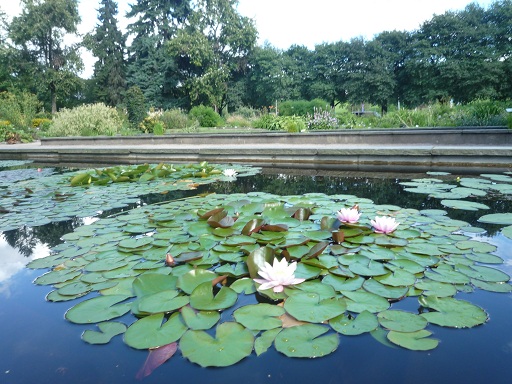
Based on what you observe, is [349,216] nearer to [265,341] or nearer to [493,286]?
[493,286]

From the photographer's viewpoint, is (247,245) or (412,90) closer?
(247,245)

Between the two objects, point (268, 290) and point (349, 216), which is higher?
point (349, 216)

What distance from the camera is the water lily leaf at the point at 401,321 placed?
1142mm

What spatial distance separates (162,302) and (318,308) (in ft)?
1.90

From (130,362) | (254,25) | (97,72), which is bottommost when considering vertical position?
(130,362)

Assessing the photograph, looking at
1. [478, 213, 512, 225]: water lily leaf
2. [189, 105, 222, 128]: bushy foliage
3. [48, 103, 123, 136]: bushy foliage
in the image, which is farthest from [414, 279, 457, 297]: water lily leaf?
[189, 105, 222, 128]: bushy foliage

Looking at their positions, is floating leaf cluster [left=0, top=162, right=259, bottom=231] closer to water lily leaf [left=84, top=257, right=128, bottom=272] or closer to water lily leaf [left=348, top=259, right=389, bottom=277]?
water lily leaf [left=84, top=257, right=128, bottom=272]

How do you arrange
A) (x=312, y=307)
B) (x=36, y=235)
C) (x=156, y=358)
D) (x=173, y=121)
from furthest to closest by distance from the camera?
1. (x=173, y=121)
2. (x=36, y=235)
3. (x=312, y=307)
4. (x=156, y=358)

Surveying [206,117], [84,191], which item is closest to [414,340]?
[84,191]

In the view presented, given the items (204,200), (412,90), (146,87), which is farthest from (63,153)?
(412,90)

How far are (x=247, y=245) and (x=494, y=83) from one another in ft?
81.3

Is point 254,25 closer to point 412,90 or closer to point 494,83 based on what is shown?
point 412,90

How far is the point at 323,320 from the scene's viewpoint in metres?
1.20

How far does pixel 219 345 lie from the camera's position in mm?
1081
